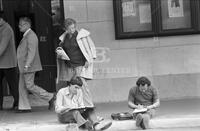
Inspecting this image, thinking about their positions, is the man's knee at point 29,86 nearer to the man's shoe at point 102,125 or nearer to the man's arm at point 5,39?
the man's arm at point 5,39

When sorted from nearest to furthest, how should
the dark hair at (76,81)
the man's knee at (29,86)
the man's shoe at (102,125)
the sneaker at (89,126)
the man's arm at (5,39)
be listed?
1. the man's shoe at (102,125)
2. the sneaker at (89,126)
3. the dark hair at (76,81)
4. the man's knee at (29,86)
5. the man's arm at (5,39)

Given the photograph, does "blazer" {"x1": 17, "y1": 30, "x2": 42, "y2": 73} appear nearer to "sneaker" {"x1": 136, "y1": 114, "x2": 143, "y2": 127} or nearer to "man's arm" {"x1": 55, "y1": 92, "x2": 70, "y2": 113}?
"man's arm" {"x1": 55, "y1": 92, "x2": 70, "y2": 113}

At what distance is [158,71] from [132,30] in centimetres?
103

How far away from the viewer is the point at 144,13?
1069 centimetres

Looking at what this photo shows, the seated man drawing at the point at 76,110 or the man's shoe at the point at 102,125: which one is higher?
the seated man drawing at the point at 76,110

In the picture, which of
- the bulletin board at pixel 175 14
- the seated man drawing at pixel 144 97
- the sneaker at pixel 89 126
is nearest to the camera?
the sneaker at pixel 89 126

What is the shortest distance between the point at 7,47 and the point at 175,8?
3616 mm

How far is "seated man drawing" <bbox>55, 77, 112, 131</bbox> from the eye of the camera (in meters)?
8.24

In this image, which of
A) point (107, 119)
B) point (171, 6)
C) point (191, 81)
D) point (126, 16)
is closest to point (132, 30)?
point (126, 16)

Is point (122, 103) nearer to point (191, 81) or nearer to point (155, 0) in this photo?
point (191, 81)

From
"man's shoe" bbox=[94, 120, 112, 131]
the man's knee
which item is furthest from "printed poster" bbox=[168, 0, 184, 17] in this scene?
"man's shoe" bbox=[94, 120, 112, 131]

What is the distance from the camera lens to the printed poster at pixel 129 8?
1064 cm

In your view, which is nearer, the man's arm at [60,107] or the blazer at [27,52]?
the man's arm at [60,107]

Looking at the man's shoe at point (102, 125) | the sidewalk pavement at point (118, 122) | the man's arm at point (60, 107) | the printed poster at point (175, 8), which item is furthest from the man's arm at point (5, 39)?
the printed poster at point (175, 8)
